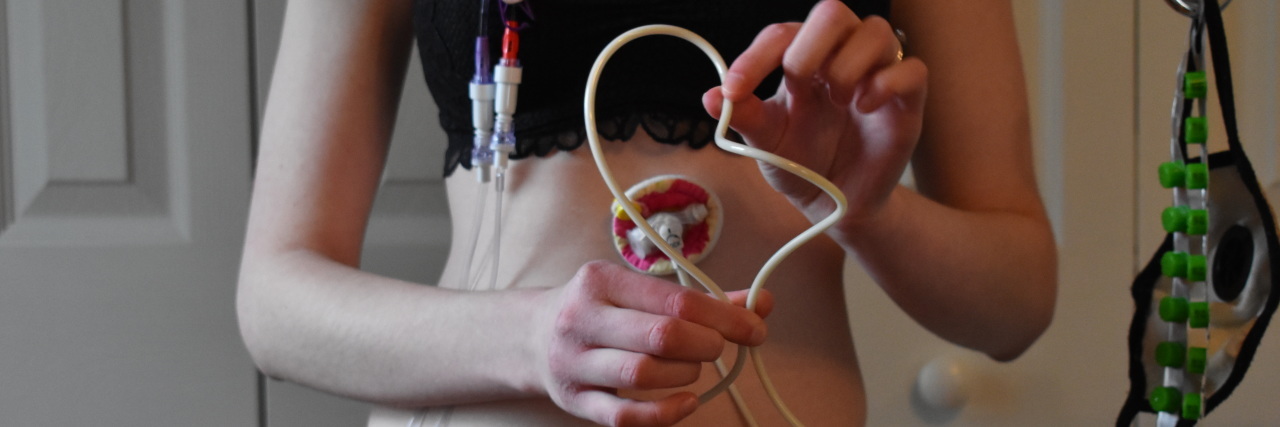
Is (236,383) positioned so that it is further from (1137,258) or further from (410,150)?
(1137,258)

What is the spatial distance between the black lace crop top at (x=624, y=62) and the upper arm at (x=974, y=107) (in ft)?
0.26

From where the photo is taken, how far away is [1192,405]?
1.66 feet

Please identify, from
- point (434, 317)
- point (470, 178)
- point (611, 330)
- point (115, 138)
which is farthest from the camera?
point (115, 138)

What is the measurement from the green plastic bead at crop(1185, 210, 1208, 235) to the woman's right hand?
259mm

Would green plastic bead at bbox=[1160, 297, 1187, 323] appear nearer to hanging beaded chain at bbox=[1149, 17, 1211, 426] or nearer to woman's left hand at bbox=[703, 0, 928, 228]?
hanging beaded chain at bbox=[1149, 17, 1211, 426]

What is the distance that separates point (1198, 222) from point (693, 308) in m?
0.30

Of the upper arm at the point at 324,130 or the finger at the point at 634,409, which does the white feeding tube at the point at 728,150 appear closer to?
the finger at the point at 634,409

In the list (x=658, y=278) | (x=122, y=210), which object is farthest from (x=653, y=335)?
(x=122, y=210)

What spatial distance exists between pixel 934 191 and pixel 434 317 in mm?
374

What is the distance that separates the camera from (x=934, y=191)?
2.23ft

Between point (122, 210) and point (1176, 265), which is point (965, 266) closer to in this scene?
point (1176, 265)

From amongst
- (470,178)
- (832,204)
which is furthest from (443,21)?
(832,204)

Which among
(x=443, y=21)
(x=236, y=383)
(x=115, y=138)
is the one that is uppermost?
(x=443, y=21)

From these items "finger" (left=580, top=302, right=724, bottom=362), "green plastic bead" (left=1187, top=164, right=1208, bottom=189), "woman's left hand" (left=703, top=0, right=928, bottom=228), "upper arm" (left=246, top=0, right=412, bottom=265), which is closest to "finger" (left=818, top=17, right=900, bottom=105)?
"woman's left hand" (left=703, top=0, right=928, bottom=228)
